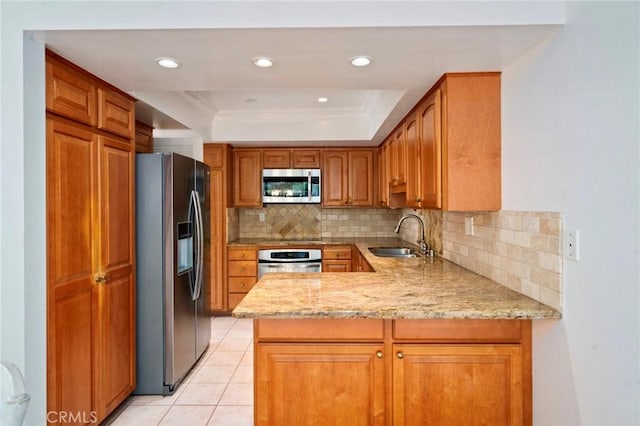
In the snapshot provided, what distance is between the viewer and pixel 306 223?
5008 millimetres

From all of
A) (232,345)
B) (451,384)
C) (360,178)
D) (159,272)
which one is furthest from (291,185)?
(451,384)

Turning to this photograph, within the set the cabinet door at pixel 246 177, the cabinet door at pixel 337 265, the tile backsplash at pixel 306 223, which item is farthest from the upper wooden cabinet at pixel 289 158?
the cabinet door at pixel 337 265

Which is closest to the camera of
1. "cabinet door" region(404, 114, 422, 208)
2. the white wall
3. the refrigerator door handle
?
the white wall

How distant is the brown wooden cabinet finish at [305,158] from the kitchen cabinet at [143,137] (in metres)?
1.74

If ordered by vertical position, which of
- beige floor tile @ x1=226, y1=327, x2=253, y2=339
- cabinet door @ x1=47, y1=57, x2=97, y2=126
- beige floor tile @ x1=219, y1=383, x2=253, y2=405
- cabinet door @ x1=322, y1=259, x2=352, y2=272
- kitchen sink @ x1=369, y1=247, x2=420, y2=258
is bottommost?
beige floor tile @ x1=219, y1=383, x2=253, y2=405

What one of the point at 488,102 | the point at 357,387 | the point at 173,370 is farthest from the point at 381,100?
the point at 173,370

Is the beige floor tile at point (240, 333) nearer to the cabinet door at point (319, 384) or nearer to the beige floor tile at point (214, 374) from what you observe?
the beige floor tile at point (214, 374)

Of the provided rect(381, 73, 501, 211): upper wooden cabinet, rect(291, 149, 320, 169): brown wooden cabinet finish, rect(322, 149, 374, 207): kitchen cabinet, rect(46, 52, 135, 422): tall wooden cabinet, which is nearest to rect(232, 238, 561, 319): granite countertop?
rect(381, 73, 501, 211): upper wooden cabinet

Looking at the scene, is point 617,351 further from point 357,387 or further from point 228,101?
point 228,101

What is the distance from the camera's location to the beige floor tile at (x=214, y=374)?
9.21 feet

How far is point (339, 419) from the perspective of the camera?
1.61 m

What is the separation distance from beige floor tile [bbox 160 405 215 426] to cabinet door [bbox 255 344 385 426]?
0.91 meters

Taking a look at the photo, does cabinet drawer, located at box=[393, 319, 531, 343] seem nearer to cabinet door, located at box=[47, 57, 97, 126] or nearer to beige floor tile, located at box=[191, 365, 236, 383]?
beige floor tile, located at box=[191, 365, 236, 383]

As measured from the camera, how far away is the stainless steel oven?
4.35 meters
